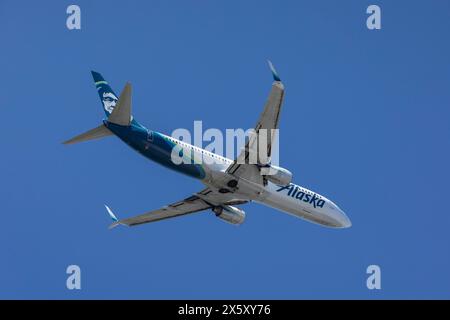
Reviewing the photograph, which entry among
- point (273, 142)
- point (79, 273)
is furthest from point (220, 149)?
point (79, 273)

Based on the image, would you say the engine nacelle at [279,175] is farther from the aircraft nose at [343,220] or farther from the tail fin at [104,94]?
the tail fin at [104,94]

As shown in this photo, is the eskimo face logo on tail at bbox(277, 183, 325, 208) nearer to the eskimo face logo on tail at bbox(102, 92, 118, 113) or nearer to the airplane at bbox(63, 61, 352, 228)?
the airplane at bbox(63, 61, 352, 228)

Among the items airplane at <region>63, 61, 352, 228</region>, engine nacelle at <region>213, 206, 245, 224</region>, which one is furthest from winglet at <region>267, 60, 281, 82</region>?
engine nacelle at <region>213, 206, 245, 224</region>

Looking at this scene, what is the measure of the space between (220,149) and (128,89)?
8689mm

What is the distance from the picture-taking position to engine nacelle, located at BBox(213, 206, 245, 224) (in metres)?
56.8

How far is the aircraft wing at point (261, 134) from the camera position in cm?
4462

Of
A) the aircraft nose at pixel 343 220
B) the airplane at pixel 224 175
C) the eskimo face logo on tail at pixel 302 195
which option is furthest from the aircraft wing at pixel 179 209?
the aircraft nose at pixel 343 220

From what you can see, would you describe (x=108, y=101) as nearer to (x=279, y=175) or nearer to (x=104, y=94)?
(x=104, y=94)

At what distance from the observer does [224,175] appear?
2013 inches

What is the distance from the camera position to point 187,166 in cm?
5091

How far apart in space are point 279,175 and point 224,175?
338 cm

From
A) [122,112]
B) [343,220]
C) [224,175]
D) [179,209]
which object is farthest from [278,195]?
→ [122,112]

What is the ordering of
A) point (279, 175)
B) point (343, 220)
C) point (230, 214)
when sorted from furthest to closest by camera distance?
1. point (230, 214)
2. point (343, 220)
3. point (279, 175)

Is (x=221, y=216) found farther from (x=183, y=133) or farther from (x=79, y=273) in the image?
(x=79, y=273)
